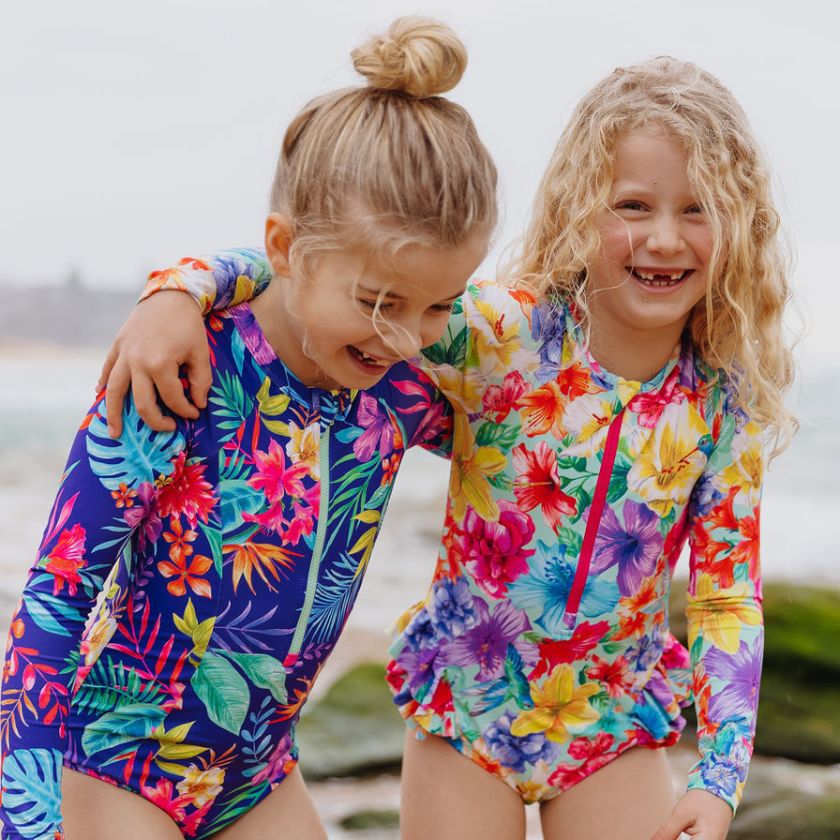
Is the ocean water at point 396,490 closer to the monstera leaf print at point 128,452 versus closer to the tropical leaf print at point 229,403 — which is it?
the tropical leaf print at point 229,403

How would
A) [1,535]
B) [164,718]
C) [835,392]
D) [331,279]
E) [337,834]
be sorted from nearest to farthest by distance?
[331,279], [164,718], [337,834], [1,535], [835,392]

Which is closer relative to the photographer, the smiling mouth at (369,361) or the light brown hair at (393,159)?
the light brown hair at (393,159)

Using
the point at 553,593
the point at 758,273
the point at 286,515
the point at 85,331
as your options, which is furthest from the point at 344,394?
the point at 85,331

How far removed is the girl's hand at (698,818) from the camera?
7.41ft

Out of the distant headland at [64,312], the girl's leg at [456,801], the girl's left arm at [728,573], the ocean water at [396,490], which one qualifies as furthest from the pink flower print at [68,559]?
the distant headland at [64,312]

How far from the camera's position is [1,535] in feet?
31.9

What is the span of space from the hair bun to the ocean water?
16.6ft

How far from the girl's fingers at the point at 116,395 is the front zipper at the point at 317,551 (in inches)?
14.5

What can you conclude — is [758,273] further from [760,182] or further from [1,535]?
[1,535]

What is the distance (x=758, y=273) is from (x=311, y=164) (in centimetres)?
99

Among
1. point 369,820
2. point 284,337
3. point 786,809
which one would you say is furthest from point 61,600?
A: point 786,809

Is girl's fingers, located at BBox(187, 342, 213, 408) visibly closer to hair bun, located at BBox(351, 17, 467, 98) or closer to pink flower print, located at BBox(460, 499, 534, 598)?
hair bun, located at BBox(351, 17, 467, 98)

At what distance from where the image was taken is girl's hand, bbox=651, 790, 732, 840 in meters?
2.26

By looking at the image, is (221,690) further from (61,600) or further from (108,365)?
(108,365)
